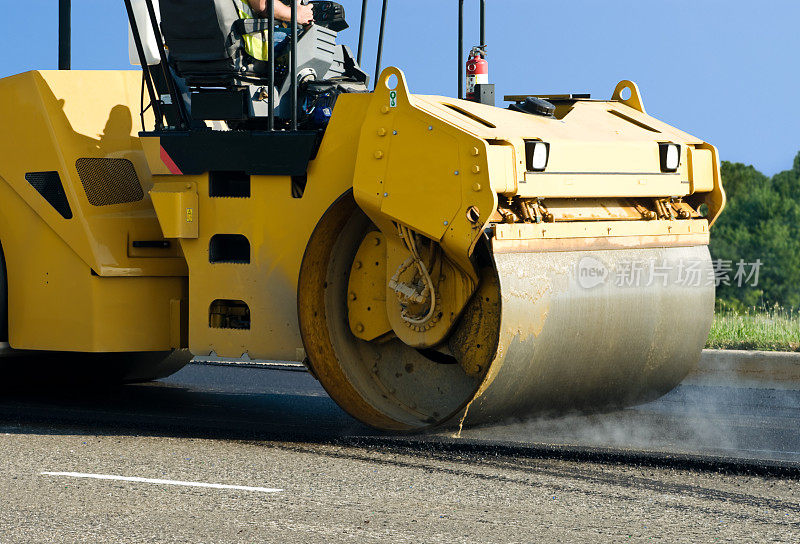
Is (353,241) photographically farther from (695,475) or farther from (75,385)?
(75,385)

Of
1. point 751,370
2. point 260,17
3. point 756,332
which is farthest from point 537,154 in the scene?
Result: point 756,332

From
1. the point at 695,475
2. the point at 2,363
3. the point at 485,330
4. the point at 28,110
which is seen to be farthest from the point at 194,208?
the point at 695,475

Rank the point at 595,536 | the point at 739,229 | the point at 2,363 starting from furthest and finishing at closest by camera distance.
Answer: the point at 739,229 → the point at 2,363 → the point at 595,536

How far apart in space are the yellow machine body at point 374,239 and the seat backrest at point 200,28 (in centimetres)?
60

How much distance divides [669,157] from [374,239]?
1.67 metres

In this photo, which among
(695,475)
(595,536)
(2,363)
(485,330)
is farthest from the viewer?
(2,363)

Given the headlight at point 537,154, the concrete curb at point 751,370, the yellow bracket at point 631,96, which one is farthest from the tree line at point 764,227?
the headlight at point 537,154

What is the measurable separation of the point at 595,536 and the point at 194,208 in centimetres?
325

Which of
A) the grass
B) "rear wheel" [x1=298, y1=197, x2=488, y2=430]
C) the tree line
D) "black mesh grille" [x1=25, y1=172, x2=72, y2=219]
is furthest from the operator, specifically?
the tree line

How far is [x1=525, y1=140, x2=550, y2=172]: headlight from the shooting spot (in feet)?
19.7

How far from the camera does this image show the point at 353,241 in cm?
665

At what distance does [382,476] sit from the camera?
5.54 metres

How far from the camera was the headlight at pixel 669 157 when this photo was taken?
22.2ft

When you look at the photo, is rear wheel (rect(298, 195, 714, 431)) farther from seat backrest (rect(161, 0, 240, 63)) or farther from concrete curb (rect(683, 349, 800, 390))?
concrete curb (rect(683, 349, 800, 390))
